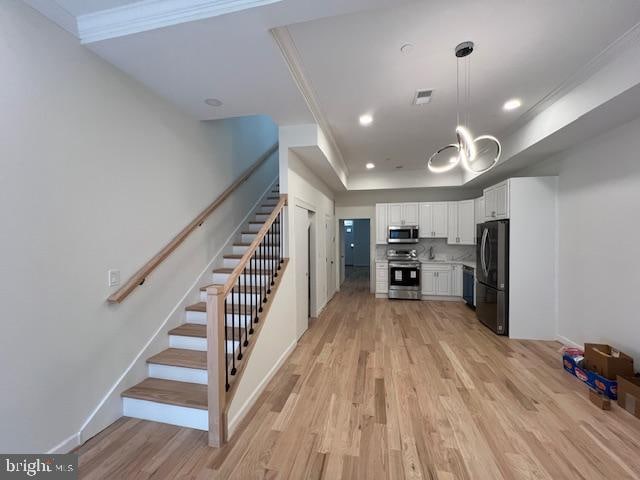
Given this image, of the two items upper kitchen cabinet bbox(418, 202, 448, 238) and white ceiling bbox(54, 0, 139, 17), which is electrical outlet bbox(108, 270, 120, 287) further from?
upper kitchen cabinet bbox(418, 202, 448, 238)

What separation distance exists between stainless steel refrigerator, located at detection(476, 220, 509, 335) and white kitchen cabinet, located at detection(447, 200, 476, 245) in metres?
1.52

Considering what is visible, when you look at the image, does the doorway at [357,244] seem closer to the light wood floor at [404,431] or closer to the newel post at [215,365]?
the light wood floor at [404,431]

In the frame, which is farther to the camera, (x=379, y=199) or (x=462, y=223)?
(x=379, y=199)

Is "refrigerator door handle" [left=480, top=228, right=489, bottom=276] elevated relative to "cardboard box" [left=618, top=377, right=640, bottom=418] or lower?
elevated

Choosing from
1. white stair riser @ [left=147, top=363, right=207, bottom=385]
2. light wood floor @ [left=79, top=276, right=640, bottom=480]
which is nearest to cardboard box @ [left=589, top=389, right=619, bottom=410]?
light wood floor @ [left=79, top=276, right=640, bottom=480]

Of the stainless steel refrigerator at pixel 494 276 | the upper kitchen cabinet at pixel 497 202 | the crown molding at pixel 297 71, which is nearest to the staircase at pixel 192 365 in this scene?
the crown molding at pixel 297 71

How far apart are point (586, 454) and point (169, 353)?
3.42m

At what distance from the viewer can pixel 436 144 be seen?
4.48 metres

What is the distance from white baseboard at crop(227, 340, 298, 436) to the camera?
205 cm

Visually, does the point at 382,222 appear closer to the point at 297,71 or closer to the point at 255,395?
the point at 297,71

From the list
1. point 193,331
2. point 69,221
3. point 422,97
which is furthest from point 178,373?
point 422,97

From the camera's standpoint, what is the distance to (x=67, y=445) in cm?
181

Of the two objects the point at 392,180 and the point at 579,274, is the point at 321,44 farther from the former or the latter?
the point at 392,180

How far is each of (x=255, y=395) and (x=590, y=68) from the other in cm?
425
